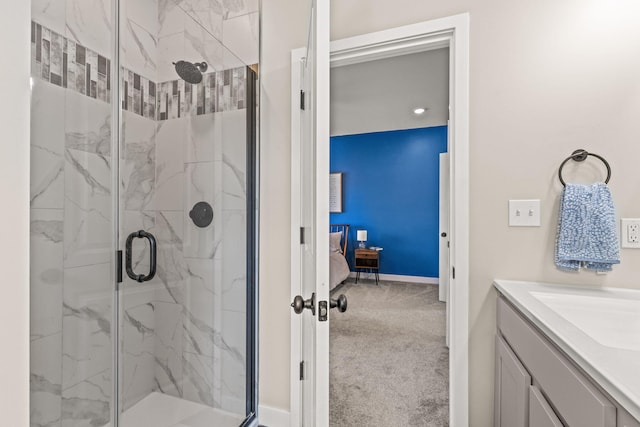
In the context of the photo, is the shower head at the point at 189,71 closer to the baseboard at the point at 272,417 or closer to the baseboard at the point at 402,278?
the baseboard at the point at 272,417

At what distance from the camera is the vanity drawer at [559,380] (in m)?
0.64

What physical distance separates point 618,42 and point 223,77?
182cm

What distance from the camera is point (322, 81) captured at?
2.89 ft

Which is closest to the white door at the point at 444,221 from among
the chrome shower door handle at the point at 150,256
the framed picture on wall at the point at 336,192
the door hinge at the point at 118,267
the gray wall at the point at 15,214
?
the framed picture on wall at the point at 336,192

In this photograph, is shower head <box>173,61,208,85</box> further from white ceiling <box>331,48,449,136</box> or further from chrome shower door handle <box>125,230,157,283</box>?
white ceiling <box>331,48,449,136</box>

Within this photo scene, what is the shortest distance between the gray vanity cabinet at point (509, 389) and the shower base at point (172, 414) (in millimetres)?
1331

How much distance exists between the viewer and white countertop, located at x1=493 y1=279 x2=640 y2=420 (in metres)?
0.59

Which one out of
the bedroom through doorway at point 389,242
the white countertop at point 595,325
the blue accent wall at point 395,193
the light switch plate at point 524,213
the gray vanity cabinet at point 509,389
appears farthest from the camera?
the blue accent wall at point 395,193

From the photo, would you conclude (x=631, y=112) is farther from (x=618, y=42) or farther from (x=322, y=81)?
(x=322, y=81)

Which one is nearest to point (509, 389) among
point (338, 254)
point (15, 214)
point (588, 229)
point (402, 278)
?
point (588, 229)

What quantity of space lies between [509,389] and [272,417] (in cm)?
124

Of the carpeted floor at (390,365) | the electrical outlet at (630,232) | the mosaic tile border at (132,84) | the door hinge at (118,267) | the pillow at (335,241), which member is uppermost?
the mosaic tile border at (132,84)

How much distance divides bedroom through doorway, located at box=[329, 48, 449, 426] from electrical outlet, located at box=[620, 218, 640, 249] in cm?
132

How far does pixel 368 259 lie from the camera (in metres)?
5.18
